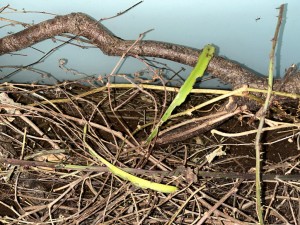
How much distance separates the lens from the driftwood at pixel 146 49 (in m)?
1.01

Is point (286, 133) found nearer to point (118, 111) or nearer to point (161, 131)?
point (161, 131)

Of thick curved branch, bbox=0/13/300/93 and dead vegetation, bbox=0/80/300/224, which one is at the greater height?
thick curved branch, bbox=0/13/300/93

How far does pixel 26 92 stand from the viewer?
1.08m

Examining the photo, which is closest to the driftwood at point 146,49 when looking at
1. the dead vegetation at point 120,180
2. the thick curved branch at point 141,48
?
the thick curved branch at point 141,48

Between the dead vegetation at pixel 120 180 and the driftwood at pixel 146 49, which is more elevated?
the driftwood at pixel 146 49

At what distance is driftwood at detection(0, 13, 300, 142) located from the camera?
3.30 feet

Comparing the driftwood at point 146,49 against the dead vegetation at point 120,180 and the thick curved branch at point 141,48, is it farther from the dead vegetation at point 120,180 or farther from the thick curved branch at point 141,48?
the dead vegetation at point 120,180

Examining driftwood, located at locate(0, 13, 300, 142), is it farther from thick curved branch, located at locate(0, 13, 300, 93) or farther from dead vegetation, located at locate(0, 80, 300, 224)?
dead vegetation, located at locate(0, 80, 300, 224)

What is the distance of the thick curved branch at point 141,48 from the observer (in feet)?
3.32

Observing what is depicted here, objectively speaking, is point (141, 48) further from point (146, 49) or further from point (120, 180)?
point (120, 180)

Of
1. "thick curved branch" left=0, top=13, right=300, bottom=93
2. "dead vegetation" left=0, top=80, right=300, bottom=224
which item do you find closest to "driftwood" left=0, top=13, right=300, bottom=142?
"thick curved branch" left=0, top=13, right=300, bottom=93

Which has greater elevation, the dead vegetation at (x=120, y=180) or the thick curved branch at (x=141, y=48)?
the thick curved branch at (x=141, y=48)

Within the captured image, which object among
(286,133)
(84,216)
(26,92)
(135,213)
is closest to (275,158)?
(286,133)

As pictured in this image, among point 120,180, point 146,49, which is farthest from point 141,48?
point 120,180
